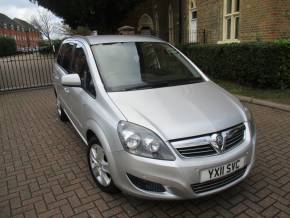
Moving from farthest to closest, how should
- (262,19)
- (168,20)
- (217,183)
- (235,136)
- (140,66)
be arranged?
(168,20) < (262,19) < (140,66) < (235,136) < (217,183)

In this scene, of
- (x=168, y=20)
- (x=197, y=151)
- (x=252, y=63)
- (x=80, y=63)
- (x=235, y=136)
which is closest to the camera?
(x=197, y=151)

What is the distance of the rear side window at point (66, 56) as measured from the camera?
4.86 meters

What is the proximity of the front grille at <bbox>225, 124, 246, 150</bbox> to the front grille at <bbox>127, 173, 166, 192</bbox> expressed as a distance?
2.54 feet

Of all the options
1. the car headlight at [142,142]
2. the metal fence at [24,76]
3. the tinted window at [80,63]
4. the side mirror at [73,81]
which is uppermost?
the tinted window at [80,63]

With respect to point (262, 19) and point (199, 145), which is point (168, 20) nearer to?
point (262, 19)

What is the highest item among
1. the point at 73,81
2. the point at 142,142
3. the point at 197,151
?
the point at 73,81

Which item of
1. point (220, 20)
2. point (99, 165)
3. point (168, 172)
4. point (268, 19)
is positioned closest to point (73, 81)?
point (99, 165)

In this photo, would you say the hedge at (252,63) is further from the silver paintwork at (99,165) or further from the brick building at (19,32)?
the brick building at (19,32)

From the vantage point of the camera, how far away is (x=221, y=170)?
2.72m

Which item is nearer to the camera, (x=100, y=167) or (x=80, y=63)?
(x=100, y=167)

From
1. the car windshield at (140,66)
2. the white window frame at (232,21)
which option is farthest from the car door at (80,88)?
the white window frame at (232,21)

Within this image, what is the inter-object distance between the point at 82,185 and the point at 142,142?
4.33ft

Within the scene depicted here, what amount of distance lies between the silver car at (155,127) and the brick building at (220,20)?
640cm

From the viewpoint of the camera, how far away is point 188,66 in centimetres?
421
